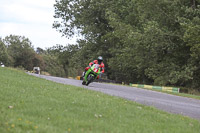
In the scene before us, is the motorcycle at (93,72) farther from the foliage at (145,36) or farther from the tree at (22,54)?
the tree at (22,54)

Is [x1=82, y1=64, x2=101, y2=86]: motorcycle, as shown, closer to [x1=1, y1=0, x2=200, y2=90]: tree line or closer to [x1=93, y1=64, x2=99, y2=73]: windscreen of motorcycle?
[x1=93, y1=64, x2=99, y2=73]: windscreen of motorcycle

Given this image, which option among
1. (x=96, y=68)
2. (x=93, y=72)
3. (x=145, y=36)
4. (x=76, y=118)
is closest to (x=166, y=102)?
(x=96, y=68)

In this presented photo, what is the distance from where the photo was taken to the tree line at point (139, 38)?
32.8 m

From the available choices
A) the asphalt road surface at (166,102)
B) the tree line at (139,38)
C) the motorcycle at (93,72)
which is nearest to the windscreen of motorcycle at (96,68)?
the motorcycle at (93,72)

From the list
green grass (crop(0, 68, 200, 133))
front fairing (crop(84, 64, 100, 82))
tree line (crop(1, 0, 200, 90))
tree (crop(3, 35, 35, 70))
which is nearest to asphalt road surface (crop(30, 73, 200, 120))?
front fairing (crop(84, 64, 100, 82))

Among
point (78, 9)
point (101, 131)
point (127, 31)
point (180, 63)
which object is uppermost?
point (78, 9)

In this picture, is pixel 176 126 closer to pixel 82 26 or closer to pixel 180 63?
pixel 180 63

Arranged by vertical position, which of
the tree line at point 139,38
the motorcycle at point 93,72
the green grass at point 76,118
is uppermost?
the tree line at point 139,38

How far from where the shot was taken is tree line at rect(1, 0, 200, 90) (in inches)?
1291

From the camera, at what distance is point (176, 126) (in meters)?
8.80

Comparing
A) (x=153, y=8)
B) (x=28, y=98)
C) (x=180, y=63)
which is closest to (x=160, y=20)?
(x=153, y=8)

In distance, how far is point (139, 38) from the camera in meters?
36.0

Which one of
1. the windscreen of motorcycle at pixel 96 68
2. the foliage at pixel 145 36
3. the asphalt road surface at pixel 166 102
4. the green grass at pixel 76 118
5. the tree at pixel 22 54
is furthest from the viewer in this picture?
the tree at pixel 22 54

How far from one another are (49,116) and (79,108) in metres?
1.50
